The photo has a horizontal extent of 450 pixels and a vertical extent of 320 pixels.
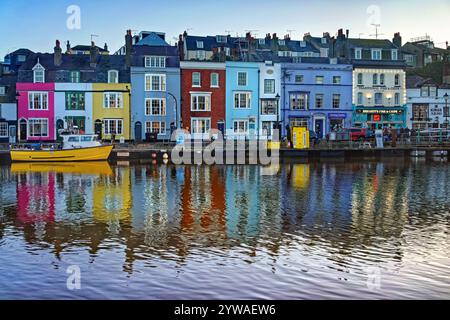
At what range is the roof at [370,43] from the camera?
7512cm

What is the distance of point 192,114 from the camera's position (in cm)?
6706

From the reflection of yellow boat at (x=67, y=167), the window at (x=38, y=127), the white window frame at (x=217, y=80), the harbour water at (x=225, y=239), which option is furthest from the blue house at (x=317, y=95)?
the harbour water at (x=225, y=239)

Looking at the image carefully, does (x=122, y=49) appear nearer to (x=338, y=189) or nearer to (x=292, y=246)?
(x=338, y=189)

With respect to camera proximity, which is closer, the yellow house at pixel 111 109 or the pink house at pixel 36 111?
the pink house at pixel 36 111

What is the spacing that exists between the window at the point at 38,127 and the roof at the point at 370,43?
1391 inches

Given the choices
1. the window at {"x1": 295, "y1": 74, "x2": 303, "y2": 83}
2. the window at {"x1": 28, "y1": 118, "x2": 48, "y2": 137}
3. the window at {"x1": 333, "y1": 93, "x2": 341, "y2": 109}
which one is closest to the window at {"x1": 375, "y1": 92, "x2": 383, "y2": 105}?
the window at {"x1": 333, "y1": 93, "x2": 341, "y2": 109}

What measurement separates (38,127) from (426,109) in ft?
144

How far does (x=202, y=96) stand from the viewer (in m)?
67.6

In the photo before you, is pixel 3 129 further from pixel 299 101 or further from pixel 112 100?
pixel 299 101

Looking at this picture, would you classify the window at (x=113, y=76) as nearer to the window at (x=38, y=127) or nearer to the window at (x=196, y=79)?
the window at (x=38, y=127)

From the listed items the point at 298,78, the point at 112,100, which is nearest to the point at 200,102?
the point at 112,100

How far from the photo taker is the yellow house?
64.8 meters

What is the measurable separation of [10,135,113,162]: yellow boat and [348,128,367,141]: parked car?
24803 mm

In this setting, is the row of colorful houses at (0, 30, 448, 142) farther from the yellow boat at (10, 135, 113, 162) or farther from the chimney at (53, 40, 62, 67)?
the yellow boat at (10, 135, 113, 162)
